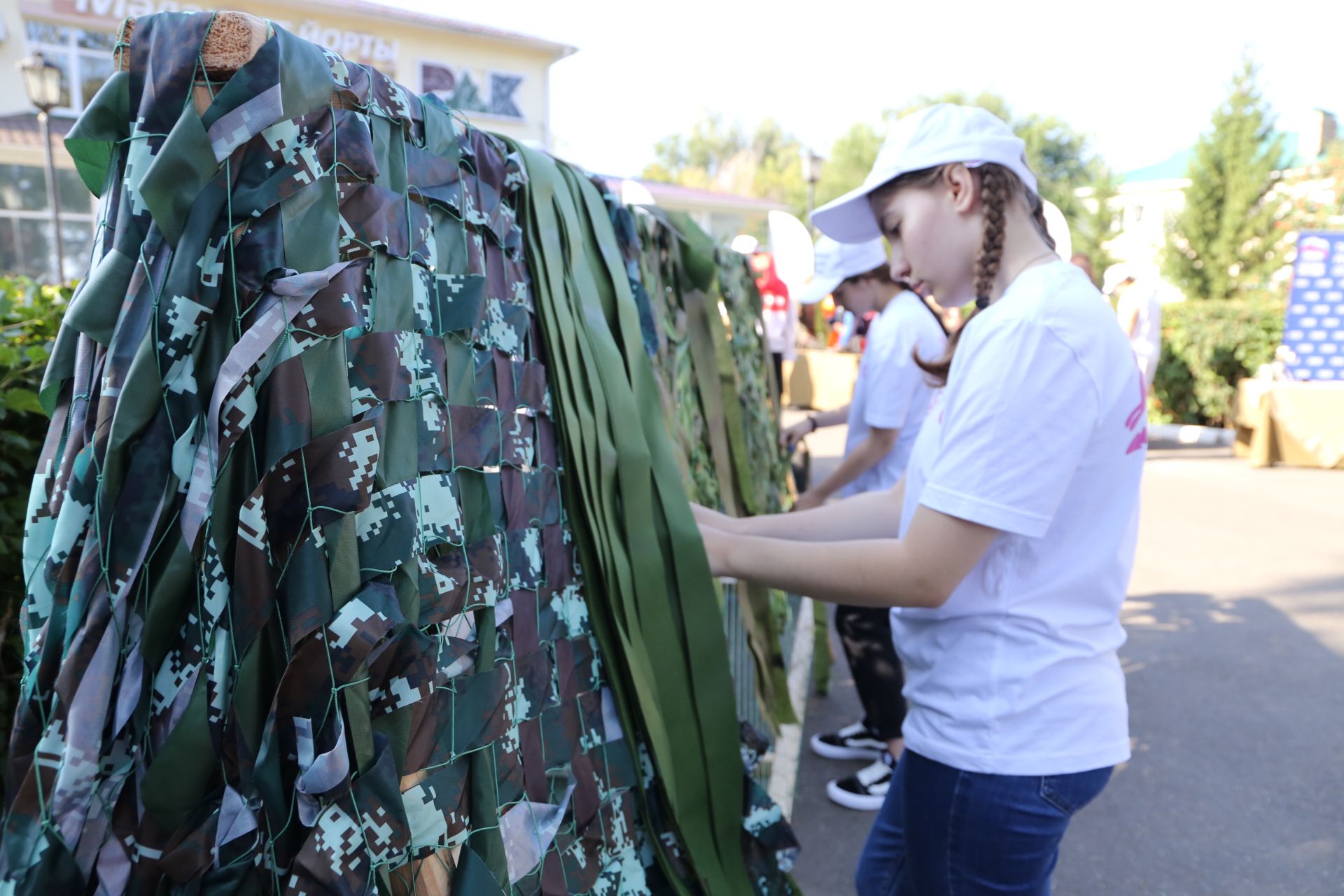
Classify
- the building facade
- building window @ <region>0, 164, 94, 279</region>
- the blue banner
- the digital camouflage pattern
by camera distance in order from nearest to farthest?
the digital camouflage pattern, the blue banner, building window @ <region>0, 164, 94, 279</region>, the building facade

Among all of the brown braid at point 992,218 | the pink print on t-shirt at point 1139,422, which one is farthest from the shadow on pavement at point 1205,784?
the brown braid at point 992,218

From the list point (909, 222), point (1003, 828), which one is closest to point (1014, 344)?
point (909, 222)

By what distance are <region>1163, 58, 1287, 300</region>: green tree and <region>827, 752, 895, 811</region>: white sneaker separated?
2506 centimetres

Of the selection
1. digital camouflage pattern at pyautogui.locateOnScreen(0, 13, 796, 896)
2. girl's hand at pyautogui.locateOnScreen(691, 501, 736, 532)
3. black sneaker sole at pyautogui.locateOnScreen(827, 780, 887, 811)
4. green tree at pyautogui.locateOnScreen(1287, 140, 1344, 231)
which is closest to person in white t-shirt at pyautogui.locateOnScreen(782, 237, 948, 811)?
black sneaker sole at pyautogui.locateOnScreen(827, 780, 887, 811)

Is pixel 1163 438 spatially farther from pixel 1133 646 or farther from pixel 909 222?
pixel 909 222

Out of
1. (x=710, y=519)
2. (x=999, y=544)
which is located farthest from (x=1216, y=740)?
(x=710, y=519)

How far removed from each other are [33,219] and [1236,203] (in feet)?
91.2

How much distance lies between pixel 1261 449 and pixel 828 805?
8.77 m

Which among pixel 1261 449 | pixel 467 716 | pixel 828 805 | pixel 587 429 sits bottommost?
pixel 828 805

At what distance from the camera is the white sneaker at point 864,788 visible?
140 inches

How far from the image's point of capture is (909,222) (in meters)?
1.56

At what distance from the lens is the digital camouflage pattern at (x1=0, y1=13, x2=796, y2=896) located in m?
0.93

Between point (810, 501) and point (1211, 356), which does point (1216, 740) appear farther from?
point (1211, 356)

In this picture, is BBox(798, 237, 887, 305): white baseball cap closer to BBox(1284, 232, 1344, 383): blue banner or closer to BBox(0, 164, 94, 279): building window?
BBox(1284, 232, 1344, 383): blue banner
